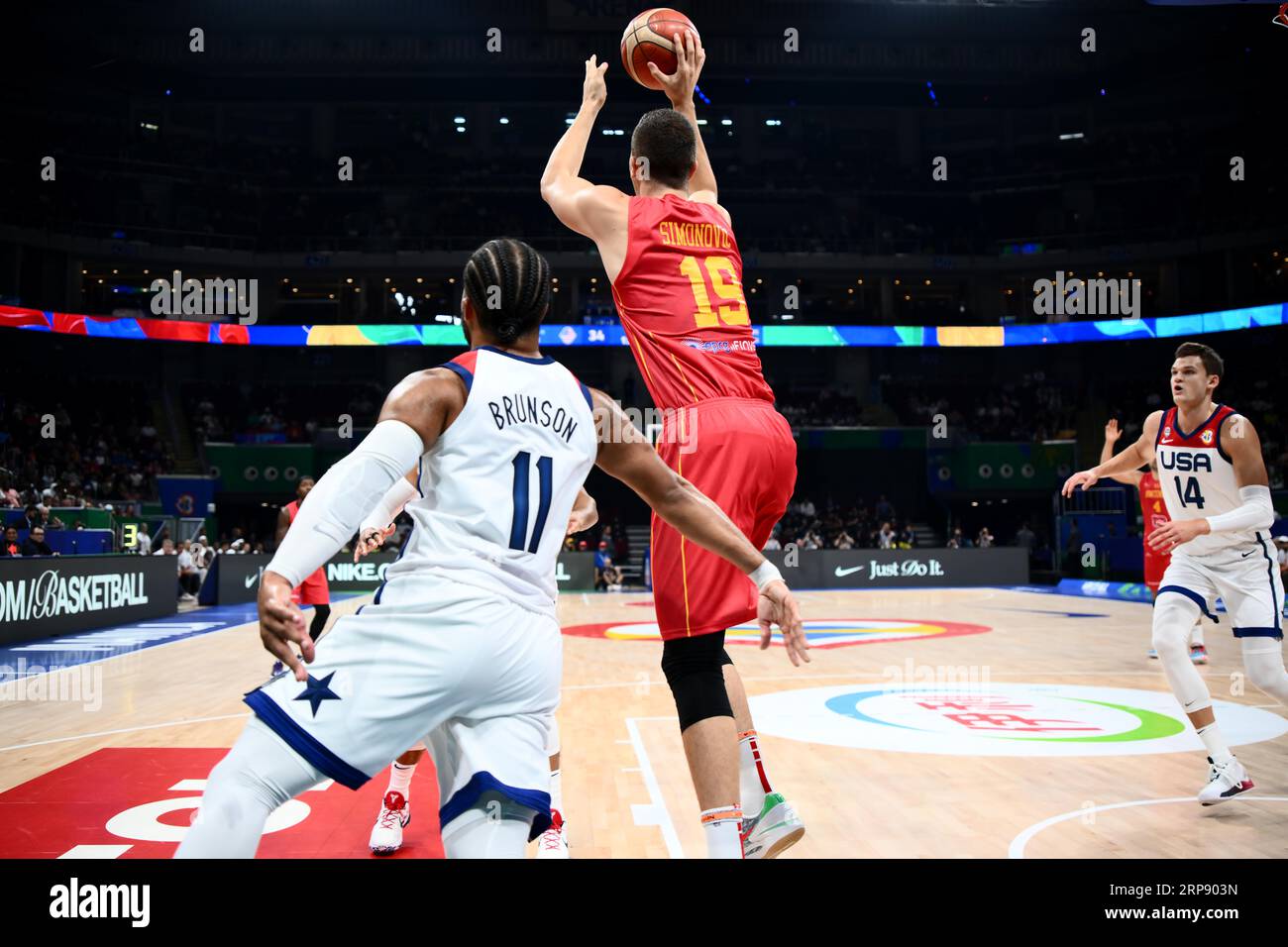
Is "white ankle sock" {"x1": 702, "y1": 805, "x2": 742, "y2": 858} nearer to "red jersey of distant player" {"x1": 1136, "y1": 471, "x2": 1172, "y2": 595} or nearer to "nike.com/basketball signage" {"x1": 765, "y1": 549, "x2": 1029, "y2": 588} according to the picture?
"red jersey of distant player" {"x1": 1136, "y1": 471, "x2": 1172, "y2": 595}

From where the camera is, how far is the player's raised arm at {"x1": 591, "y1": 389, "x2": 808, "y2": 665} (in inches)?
97.3

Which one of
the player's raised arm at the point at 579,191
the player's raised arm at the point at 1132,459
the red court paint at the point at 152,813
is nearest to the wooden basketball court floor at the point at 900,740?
the red court paint at the point at 152,813

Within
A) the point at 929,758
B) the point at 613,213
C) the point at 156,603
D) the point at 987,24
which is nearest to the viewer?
the point at 613,213

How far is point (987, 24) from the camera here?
32.2 metres

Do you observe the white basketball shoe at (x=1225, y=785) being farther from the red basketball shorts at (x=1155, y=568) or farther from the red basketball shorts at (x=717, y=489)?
the red basketball shorts at (x=1155, y=568)

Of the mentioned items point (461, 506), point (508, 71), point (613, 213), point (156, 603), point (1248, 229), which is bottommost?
point (156, 603)

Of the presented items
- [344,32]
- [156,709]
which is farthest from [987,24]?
[156,709]

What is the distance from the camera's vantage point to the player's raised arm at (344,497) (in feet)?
6.28

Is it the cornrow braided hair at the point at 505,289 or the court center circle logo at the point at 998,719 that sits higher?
the cornrow braided hair at the point at 505,289

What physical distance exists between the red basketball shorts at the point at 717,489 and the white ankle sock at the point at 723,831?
524 millimetres

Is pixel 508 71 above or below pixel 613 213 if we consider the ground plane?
above

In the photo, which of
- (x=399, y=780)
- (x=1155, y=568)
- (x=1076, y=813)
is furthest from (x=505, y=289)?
(x=1155, y=568)
